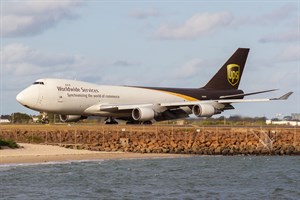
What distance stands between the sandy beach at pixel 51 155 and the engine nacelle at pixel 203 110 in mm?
16346

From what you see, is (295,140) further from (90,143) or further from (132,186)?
(132,186)

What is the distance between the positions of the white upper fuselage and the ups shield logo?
1551 cm

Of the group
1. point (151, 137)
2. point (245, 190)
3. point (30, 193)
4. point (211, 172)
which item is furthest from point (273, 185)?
point (151, 137)

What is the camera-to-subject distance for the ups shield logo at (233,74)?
268 feet

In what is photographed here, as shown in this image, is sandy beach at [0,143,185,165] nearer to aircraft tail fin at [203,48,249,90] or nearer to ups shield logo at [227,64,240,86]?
aircraft tail fin at [203,48,249,90]

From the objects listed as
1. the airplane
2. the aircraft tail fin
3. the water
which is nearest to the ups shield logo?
the aircraft tail fin

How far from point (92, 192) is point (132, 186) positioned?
3258mm

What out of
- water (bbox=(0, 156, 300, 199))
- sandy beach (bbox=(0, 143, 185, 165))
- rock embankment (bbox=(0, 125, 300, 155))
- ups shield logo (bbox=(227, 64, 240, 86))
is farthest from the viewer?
ups shield logo (bbox=(227, 64, 240, 86))

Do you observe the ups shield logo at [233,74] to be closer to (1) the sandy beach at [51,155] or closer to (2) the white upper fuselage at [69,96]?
(2) the white upper fuselage at [69,96]

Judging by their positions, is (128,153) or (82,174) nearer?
(82,174)

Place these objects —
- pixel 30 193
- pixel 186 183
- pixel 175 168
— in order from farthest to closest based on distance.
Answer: pixel 175 168
pixel 186 183
pixel 30 193

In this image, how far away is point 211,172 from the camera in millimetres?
42562

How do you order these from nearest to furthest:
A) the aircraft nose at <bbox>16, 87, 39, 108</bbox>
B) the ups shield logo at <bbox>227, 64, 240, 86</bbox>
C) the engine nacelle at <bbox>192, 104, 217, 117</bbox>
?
the aircraft nose at <bbox>16, 87, 39, 108</bbox> < the engine nacelle at <bbox>192, 104, 217, 117</bbox> < the ups shield logo at <bbox>227, 64, 240, 86</bbox>

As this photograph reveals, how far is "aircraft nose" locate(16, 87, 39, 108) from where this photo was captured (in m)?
63.4
